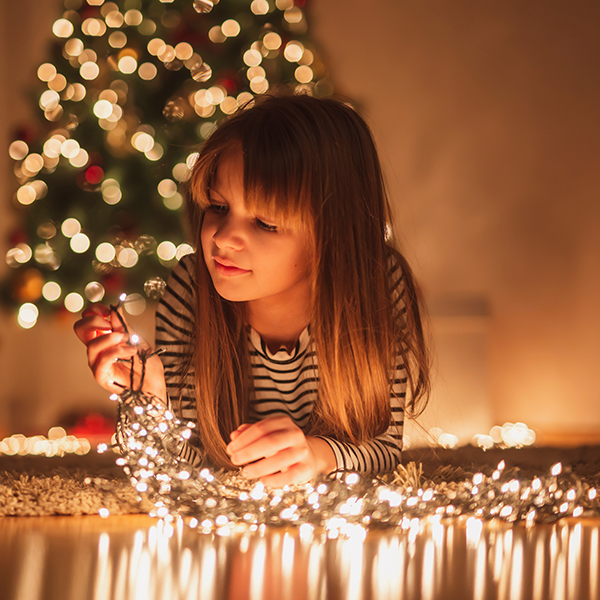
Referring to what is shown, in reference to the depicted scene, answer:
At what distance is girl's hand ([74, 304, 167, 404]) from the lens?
783 millimetres

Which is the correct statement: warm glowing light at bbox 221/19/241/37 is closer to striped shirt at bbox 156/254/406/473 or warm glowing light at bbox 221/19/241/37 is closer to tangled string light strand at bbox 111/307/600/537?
striped shirt at bbox 156/254/406/473

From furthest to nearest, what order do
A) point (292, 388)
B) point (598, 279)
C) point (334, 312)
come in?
1. point (598, 279)
2. point (292, 388)
3. point (334, 312)

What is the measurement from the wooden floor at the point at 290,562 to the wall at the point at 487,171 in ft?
7.68

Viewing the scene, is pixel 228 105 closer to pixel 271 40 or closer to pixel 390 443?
pixel 271 40

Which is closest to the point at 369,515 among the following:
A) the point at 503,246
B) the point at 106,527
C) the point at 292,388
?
the point at 106,527

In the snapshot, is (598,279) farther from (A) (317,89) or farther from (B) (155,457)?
(B) (155,457)

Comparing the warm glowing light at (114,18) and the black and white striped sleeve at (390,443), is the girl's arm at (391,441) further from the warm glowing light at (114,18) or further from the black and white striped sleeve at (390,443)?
the warm glowing light at (114,18)

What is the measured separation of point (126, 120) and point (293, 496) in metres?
2.02

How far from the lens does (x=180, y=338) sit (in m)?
1.07

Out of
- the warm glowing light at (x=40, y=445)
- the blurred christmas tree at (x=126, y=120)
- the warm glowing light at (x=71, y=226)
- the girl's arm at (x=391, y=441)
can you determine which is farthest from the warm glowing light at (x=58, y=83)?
the girl's arm at (x=391, y=441)

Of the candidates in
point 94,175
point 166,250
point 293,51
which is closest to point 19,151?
point 94,175

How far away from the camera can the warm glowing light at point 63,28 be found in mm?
2459

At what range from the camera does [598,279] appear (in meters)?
3.04

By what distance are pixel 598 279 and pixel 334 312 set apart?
8.12 ft
